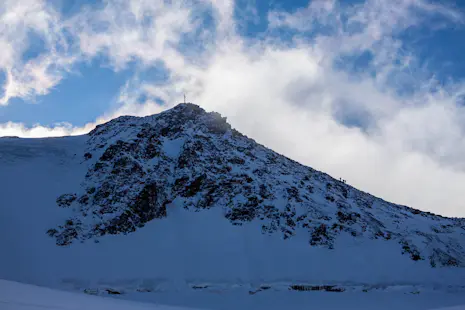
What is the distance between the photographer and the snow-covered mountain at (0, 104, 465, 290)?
1212 inches

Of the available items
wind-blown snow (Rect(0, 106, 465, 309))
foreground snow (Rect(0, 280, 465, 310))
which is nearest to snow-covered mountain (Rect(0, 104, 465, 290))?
wind-blown snow (Rect(0, 106, 465, 309))

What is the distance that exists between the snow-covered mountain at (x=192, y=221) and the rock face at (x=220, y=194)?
0.48 feet


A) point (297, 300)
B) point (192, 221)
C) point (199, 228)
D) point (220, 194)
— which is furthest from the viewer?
point (220, 194)

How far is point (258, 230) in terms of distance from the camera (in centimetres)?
3666

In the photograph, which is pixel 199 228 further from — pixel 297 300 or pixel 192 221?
pixel 297 300

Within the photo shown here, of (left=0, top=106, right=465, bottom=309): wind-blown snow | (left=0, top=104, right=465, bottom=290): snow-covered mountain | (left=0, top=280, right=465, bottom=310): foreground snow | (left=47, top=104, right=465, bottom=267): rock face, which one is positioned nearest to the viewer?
(left=0, top=280, right=465, bottom=310): foreground snow

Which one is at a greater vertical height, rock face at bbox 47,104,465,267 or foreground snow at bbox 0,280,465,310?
rock face at bbox 47,104,465,267

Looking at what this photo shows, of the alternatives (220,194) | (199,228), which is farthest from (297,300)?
(220,194)

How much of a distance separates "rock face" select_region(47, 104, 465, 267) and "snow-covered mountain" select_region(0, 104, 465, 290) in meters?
0.15

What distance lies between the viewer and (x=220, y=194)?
40.5m

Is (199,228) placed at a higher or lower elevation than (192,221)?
lower

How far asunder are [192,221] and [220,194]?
5138 millimetres

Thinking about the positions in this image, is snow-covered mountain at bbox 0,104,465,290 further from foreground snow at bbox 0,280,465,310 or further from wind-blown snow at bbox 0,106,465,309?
foreground snow at bbox 0,280,465,310

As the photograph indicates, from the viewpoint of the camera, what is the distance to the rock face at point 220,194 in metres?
36.8
